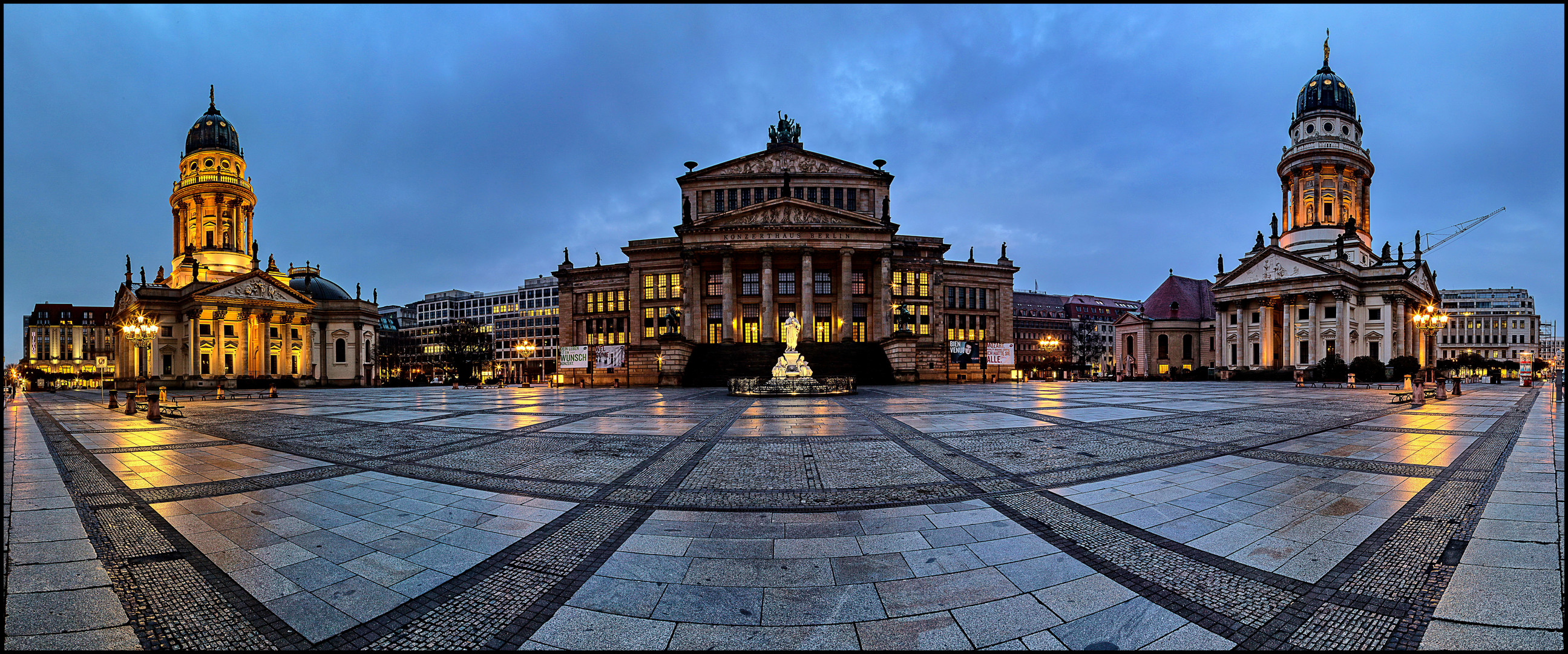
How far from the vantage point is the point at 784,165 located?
61750mm

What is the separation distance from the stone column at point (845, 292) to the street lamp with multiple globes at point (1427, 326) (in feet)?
109

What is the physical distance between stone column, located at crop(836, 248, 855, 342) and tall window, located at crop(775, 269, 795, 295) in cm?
494

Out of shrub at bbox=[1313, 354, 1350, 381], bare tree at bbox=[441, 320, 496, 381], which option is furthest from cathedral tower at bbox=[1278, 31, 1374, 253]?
bare tree at bbox=[441, 320, 496, 381]

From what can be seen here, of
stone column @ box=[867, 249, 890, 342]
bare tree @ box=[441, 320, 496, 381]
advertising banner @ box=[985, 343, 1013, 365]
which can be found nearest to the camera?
advertising banner @ box=[985, 343, 1013, 365]

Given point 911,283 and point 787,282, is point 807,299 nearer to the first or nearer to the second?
point 787,282

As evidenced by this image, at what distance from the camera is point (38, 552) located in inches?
252

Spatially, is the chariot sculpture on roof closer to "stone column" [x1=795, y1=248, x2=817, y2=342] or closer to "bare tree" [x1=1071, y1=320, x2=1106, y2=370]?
"stone column" [x1=795, y1=248, x2=817, y2=342]

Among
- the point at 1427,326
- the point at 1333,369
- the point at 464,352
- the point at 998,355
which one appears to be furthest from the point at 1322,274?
the point at 464,352

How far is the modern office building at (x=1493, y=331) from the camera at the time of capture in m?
109

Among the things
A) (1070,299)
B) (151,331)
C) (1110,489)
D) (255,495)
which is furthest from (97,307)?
(1070,299)

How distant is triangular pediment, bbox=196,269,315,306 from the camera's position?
59.3m

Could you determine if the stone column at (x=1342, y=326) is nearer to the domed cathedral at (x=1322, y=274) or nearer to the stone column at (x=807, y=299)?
the domed cathedral at (x=1322, y=274)

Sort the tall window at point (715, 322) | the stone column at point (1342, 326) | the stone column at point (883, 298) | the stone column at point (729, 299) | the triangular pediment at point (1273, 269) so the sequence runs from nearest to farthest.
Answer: the stone column at point (729, 299) → the stone column at point (883, 298) → the stone column at point (1342, 326) → the triangular pediment at point (1273, 269) → the tall window at point (715, 322)

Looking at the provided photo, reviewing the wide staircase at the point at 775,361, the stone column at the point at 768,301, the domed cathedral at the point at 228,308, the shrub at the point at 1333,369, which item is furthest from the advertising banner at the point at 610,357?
the shrub at the point at 1333,369
